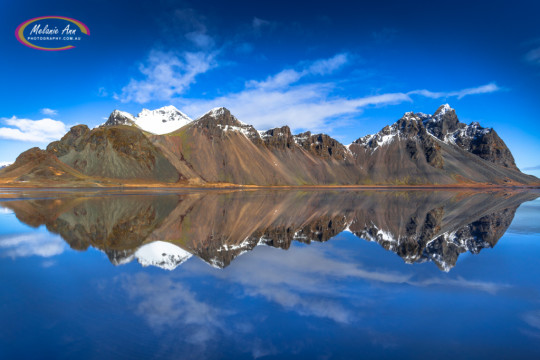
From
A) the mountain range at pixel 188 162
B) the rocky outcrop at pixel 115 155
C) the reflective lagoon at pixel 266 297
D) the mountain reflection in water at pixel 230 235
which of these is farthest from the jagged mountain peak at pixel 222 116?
the reflective lagoon at pixel 266 297

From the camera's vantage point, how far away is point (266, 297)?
9.24 meters

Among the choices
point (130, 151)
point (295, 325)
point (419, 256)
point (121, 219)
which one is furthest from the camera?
point (130, 151)

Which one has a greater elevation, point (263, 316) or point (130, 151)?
point (130, 151)

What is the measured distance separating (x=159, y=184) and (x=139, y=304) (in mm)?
117778

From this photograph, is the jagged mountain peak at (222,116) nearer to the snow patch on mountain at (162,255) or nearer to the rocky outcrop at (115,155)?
the rocky outcrop at (115,155)

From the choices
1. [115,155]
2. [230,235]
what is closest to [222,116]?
[115,155]

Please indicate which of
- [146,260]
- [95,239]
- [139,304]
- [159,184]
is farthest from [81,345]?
[159,184]

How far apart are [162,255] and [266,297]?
667cm

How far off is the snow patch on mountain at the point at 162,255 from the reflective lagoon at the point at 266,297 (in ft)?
0.30

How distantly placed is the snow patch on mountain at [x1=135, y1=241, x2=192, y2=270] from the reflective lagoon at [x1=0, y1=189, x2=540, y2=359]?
9cm

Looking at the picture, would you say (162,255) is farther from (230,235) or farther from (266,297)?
(266,297)

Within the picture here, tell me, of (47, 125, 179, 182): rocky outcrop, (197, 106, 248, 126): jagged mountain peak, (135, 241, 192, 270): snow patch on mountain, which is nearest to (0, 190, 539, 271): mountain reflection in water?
(135, 241, 192, 270): snow patch on mountain

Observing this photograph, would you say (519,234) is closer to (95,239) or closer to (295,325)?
(295,325)

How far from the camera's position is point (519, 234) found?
2053 cm
